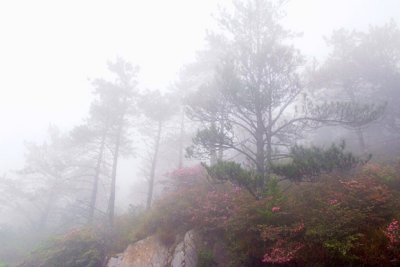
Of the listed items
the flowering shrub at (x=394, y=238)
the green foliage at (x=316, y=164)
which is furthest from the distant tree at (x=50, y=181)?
the flowering shrub at (x=394, y=238)

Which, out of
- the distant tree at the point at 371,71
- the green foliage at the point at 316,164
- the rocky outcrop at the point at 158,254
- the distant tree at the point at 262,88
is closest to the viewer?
the green foliage at the point at 316,164

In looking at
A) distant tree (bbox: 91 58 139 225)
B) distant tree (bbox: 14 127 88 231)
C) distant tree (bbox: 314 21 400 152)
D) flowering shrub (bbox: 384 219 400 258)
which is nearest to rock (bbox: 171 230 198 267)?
flowering shrub (bbox: 384 219 400 258)

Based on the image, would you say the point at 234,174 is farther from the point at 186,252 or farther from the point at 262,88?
the point at 262,88

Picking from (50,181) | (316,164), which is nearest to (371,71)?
(316,164)

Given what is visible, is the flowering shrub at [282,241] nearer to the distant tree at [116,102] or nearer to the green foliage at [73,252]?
the green foliage at [73,252]

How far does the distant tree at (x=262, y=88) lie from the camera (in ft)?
35.7

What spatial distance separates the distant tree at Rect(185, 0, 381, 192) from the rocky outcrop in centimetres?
357

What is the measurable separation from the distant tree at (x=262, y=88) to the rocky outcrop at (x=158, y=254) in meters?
3.57

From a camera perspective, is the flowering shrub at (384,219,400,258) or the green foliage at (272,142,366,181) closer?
the flowering shrub at (384,219,400,258)

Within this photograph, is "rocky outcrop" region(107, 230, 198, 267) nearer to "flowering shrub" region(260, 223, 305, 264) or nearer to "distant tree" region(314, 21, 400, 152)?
"flowering shrub" region(260, 223, 305, 264)

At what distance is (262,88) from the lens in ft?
39.8

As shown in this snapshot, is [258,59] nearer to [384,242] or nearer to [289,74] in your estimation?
[289,74]

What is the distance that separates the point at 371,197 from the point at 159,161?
27.9 m

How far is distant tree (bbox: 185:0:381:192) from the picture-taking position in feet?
35.7
